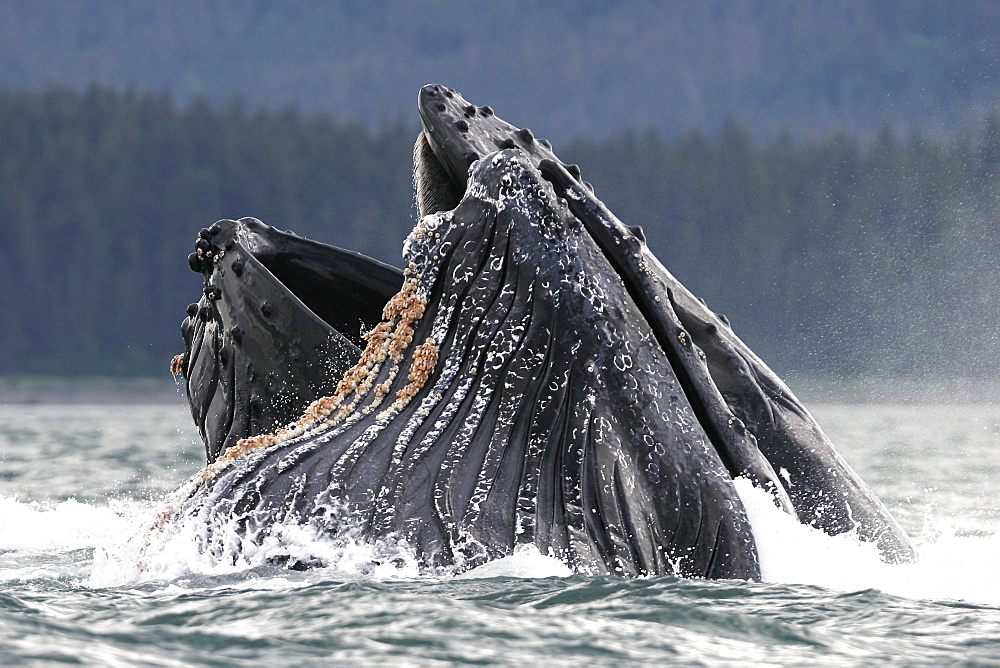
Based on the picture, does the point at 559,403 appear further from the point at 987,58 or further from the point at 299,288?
the point at 987,58

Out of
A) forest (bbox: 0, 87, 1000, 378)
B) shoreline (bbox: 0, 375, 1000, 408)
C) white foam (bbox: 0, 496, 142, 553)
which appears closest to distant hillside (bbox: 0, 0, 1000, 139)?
forest (bbox: 0, 87, 1000, 378)

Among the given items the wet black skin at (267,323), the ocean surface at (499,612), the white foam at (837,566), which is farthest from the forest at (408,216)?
the ocean surface at (499,612)

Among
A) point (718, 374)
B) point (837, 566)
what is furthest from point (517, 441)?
point (837, 566)

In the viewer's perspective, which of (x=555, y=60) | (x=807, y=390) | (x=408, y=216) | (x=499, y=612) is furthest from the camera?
(x=555, y=60)

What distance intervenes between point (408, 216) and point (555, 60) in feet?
381

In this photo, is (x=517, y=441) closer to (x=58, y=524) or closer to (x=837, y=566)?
(x=837, y=566)

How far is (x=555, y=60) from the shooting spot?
636ft

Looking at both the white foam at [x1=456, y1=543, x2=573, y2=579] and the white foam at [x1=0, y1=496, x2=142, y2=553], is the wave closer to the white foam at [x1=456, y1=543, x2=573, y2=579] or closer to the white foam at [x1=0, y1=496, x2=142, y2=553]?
the white foam at [x1=456, y1=543, x2=573, y2=579]

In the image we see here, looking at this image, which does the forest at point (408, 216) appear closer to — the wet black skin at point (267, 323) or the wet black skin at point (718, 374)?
the wet black skin at point (267, 323)

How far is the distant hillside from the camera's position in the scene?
16600cm

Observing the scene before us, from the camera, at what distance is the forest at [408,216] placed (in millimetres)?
64688

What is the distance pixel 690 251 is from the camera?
84.7m

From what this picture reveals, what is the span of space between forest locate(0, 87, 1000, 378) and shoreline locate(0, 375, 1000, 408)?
110 centimetres

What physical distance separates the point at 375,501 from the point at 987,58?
12957 cm
